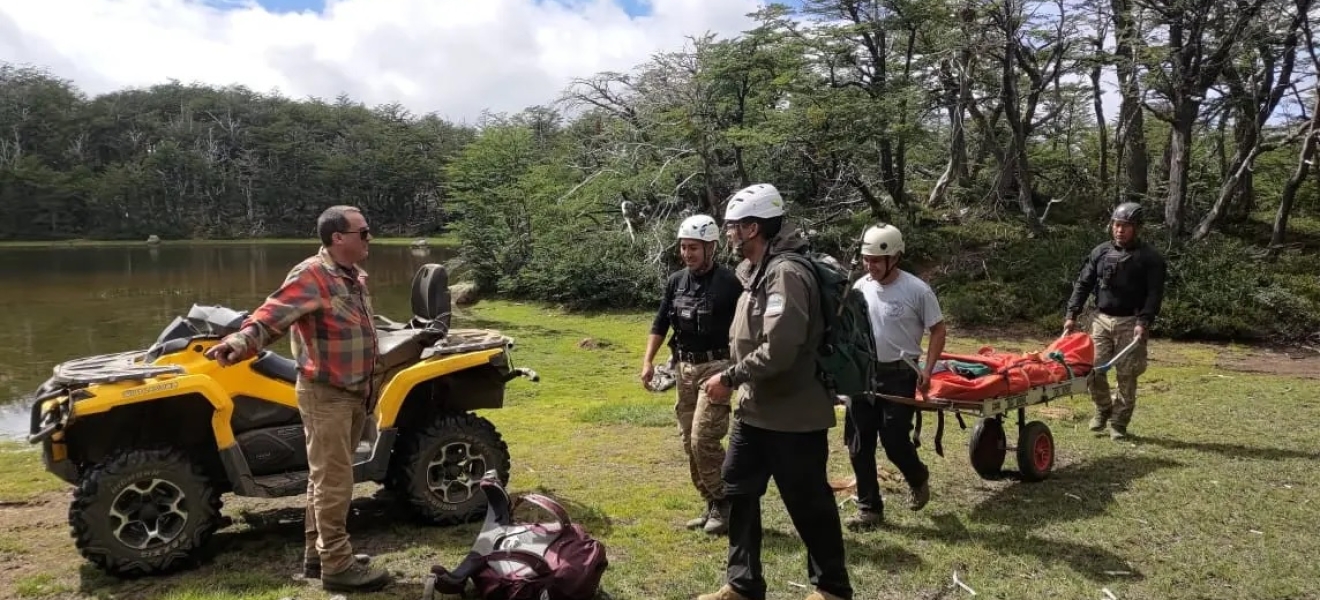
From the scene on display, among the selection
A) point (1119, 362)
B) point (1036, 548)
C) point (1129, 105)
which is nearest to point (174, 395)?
point (1036, 548)

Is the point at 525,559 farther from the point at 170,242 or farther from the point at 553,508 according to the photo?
the point at 170,242

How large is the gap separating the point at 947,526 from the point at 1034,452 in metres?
1.37

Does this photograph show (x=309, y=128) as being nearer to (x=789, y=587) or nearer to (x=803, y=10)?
(x=803, y=10)

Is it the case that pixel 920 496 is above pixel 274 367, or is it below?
below

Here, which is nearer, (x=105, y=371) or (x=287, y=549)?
(x=105, y=371)

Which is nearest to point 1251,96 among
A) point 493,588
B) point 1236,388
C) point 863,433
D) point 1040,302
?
point 1040,302

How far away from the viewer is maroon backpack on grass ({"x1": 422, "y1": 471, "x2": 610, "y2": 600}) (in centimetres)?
417

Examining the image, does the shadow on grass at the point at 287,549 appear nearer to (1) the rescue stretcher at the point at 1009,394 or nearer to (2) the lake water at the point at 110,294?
(1) the rescue stretcher at the point at 1009,394

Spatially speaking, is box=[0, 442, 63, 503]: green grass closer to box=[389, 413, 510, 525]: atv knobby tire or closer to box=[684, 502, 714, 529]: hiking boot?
box=[389, 413, 510, 525]: atv knobby tire

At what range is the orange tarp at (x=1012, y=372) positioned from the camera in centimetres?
580

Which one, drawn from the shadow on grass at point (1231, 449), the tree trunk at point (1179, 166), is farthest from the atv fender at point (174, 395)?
the tree trunk at point (1179, 166)

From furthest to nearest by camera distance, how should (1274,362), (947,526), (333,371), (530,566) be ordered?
(1274,362) → (947,526) → (333,371) → (530,566)

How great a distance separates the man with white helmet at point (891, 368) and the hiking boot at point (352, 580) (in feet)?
9.39

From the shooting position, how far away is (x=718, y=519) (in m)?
5.48
